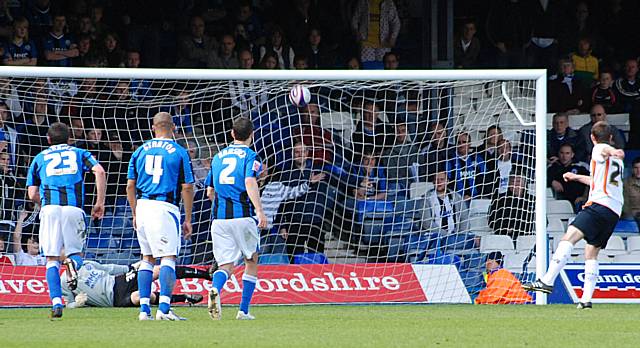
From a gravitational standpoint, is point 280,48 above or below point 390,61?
above

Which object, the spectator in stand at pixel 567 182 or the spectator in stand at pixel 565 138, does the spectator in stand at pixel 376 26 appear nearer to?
the spectator in stand at pixel 565 138

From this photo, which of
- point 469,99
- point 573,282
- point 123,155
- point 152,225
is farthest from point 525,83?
point 152,225

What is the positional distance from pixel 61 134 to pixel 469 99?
5.72m

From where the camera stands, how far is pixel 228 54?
656 inches

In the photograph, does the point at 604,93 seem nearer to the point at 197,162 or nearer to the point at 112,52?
the point at 197,162

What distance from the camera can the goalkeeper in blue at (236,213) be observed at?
1079 cm

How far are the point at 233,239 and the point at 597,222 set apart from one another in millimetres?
3888

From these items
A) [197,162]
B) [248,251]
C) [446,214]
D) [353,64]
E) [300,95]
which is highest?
[353,64]

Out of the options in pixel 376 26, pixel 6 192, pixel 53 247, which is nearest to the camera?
pixel 53 247

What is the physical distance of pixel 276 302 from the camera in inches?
540

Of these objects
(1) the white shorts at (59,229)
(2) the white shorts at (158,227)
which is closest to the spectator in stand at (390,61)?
(1) the white shorts at (59,229)

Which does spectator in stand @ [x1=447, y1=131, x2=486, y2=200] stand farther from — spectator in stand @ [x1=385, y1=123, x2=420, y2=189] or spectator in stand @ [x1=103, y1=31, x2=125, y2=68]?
spectator in stand @ [x1=103, y1=31, x2=125, y2=68]

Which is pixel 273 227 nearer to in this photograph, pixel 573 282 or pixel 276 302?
pixel 276 302

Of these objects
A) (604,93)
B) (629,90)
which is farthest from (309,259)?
(629,90)
